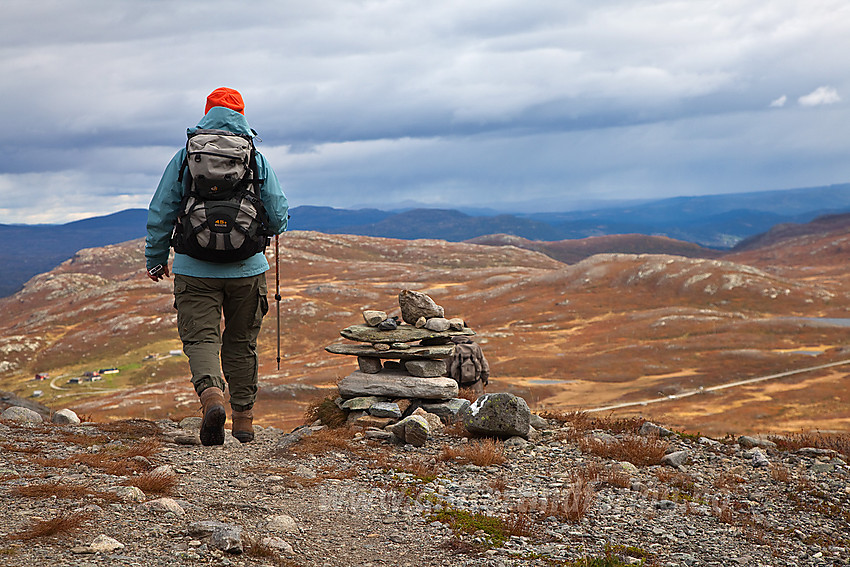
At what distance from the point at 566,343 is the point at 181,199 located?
66005mm

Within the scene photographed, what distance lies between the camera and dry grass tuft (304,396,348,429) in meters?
16.2

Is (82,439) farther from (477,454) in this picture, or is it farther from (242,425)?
(477,454)

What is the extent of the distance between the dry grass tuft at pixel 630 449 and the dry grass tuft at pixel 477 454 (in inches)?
74.8

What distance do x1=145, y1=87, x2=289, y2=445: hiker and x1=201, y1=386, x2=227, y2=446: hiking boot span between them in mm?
13

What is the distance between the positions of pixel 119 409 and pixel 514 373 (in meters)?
32.3

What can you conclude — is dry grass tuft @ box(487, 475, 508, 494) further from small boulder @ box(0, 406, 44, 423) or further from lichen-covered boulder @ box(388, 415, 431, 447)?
small boulder @ box(0, 406, 44, 423)

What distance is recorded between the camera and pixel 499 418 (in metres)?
13.6

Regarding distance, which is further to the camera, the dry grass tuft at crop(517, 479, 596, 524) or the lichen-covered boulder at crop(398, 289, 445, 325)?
the lichen-covered boulder at crop(398, 289, 445, 325)

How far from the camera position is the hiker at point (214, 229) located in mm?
8852

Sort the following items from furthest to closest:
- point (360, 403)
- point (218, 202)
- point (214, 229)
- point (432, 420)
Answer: point (360, 403)
point (432, 420)
point (218, 202)
point (214, 229)

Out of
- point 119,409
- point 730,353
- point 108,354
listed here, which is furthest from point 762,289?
point 108,354

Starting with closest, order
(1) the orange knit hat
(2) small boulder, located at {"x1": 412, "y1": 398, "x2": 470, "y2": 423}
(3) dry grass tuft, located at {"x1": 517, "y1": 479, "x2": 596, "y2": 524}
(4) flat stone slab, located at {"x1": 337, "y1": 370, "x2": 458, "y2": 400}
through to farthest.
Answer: (3) dry grass tuft, located at {"x1": 517, "y1": 479, "x2": 596, "y2": 524} → (1) the orange knit hat → (2) small boulder, located at {"x1": 412, "y1": 398, "x2": 470, "y2": 423} → (4) flat stone slab, located at {"x1": 337, "y1": 370, "x2": 458, "y2": 400}

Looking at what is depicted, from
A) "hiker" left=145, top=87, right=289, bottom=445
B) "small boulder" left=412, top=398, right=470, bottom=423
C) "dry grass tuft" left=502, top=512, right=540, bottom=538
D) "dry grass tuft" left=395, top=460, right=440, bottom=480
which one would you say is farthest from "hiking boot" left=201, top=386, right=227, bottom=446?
"small boulder" left=412, top=398, right=470, bottom=423

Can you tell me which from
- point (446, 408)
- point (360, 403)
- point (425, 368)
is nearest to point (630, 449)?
point (446, 408)
